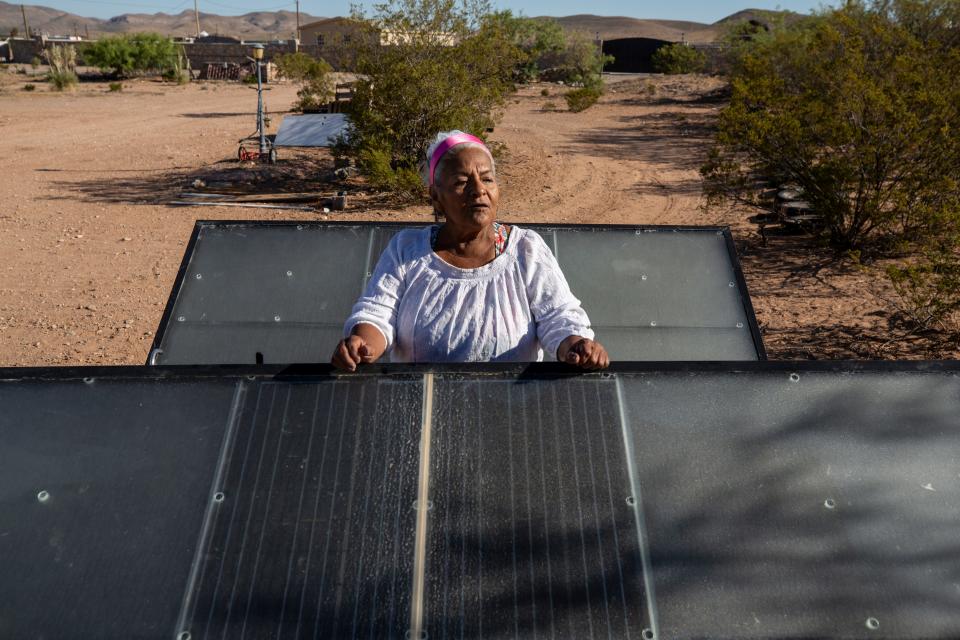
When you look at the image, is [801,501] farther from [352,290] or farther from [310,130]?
[310,130]

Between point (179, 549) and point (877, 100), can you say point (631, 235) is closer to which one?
point (179, 549)

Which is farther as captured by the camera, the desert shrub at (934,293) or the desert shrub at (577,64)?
the desert shrub at (577,64)

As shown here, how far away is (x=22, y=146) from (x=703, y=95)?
24.0 metres

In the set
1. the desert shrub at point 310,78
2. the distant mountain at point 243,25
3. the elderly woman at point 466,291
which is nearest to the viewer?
the elderly woman at point 466,291

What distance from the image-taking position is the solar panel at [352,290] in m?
4.12

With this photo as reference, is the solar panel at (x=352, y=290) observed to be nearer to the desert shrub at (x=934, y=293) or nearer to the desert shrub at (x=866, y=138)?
the desert shrub at (x=934, y=293)

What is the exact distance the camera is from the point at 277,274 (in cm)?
438

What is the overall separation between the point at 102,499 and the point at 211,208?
1251 centimetres

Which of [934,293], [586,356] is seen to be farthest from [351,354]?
[934,293]

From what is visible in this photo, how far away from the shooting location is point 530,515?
1.94 metres

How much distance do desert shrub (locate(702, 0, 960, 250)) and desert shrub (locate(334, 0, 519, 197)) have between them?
18.5 ft

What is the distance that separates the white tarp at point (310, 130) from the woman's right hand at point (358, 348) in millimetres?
15861

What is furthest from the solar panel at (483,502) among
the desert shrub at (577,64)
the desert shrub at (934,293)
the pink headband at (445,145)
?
the desert shrub at (577,64)

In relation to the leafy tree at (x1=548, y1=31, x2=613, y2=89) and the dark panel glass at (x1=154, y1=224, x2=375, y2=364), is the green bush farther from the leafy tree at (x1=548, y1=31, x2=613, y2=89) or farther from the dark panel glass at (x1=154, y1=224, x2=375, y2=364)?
the dark panel glass at (x1=154, y1=224, x2=375, y2=364)
